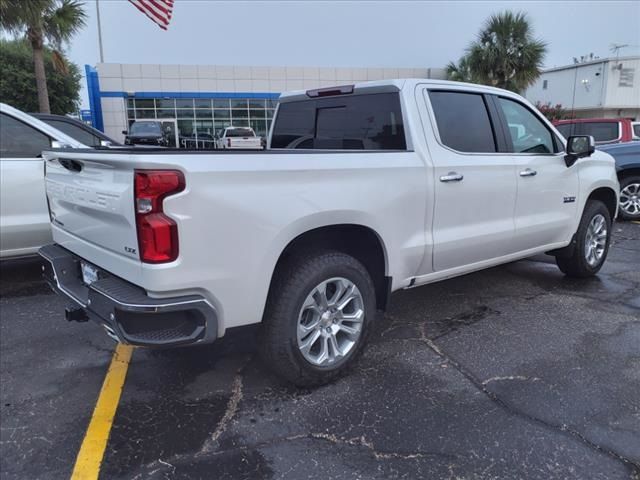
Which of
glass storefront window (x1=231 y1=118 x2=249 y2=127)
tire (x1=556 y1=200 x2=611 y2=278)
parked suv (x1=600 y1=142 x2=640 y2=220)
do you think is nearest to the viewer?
tire (x1=556 y1=200 x2=611 y2=278)

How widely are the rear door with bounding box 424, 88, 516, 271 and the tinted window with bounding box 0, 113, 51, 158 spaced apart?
12.5 ft

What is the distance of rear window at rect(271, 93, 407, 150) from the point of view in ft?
12.1

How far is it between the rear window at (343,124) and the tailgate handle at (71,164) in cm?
194

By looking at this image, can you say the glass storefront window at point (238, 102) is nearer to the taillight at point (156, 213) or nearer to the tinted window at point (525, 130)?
the tinted window at point (525, 130)

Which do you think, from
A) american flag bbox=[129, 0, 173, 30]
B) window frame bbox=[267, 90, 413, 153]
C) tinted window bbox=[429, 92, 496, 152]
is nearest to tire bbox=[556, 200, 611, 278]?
tinted window bbox=[429, 92, 496, 152]

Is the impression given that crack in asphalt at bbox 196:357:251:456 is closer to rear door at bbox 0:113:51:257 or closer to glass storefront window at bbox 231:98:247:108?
rear door at bbox 0:113:51:257

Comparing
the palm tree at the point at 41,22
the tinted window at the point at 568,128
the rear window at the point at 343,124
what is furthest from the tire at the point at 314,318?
the palm tree at the point at 41,22

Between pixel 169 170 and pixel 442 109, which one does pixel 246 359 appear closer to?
pixel 169 170

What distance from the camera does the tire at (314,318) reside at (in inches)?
114

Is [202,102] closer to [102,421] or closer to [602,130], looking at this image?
[602,130]

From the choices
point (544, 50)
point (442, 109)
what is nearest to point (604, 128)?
point (442, 109)

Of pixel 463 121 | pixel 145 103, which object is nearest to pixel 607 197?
A: pixel 463 121

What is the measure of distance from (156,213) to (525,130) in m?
3.46

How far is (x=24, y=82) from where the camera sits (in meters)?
30.9
